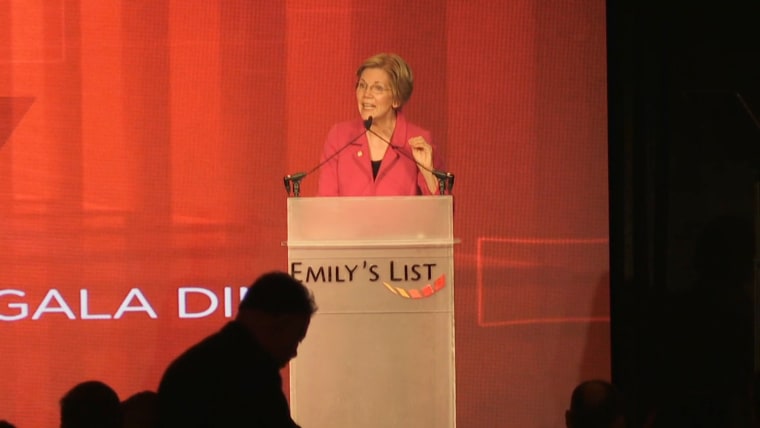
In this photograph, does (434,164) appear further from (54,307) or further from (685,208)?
(54,307)

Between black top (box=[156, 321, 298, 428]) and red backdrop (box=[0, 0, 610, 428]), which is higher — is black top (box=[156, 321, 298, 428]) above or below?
below

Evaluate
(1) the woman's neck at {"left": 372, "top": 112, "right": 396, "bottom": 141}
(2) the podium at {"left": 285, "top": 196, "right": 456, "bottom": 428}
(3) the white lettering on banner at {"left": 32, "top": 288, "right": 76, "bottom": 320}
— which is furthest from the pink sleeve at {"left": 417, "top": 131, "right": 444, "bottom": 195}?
(3) the white lettering on banner at {"left": 32, "top": 288, "right": 76, "bottom": 320}

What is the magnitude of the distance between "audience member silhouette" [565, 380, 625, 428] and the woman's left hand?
2156mm

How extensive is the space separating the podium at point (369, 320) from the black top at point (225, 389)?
1.20 m

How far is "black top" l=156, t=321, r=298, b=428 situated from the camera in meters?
2.78

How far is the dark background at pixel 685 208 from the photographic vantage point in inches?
190

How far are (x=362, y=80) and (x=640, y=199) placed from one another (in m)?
1.43

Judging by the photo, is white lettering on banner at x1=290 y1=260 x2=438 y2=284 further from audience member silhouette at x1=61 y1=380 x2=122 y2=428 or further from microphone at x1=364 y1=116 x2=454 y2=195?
audience member silhouette at x1=61 y1=380 x2=122 y2=428

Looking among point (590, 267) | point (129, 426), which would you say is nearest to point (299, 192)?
point (590, 267)

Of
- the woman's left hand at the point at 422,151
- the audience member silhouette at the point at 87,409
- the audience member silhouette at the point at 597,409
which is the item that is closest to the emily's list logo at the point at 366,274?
the woman's left hand at the point at 422,151

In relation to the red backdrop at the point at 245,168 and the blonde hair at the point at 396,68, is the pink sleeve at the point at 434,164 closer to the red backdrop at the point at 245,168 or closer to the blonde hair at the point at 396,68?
the red backdrop at the point at 245,168

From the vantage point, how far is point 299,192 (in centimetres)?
458

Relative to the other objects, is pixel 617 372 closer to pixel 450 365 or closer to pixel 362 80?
pixel 450 365

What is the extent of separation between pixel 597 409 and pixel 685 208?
97.4 inches
